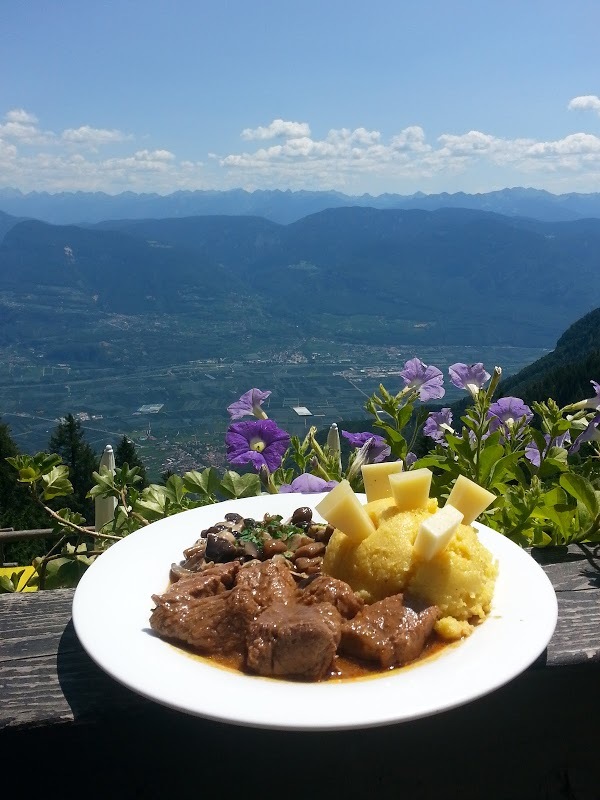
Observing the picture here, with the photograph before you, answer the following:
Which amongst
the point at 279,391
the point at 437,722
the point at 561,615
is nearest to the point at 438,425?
the point at 561,615

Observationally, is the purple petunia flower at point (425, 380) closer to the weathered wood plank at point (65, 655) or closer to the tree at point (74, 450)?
the weathered wood plank at point (65, 655)

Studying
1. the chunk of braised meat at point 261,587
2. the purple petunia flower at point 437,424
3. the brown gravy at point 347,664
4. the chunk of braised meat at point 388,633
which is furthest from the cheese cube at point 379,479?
the purple petunia flower at point 437,424

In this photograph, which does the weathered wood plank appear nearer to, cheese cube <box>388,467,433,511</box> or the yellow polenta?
the yellow polenta

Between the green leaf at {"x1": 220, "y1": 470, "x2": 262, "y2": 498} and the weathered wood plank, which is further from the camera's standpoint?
the green leaf at {"x1": 220, "y1": 470, "x2": 262, "y2": 498}

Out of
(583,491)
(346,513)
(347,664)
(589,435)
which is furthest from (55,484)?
(589,435)

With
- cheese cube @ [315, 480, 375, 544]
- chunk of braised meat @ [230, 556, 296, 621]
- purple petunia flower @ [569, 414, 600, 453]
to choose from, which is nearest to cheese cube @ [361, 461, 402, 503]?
cheese cube @ [315, 480, 375, 544]
